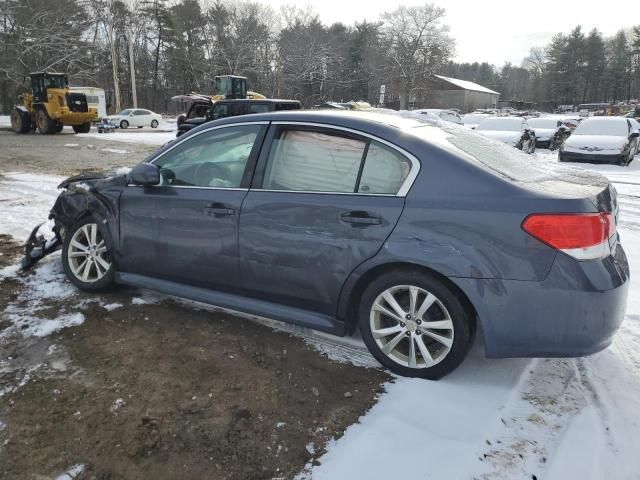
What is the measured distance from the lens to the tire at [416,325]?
2857mm

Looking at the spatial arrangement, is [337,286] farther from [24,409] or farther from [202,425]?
[24,409]

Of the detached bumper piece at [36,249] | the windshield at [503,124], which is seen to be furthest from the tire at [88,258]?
the windshield at [503,124]

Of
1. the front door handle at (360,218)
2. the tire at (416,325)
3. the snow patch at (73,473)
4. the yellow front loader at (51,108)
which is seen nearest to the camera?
the snow patch at (73,473)

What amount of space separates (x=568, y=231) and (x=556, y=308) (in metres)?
0.41

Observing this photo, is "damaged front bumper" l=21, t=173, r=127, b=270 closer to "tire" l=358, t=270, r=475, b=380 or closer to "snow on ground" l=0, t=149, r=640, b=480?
"snow on ground" l=0, t=149, r=640, b=480

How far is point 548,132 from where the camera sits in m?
21.0

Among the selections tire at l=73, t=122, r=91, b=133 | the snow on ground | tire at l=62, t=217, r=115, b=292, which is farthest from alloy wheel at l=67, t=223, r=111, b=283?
tire at l=73, t=122, r=91, b=133

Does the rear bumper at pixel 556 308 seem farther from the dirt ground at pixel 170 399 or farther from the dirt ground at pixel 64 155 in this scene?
the dirt ground at pixel 64 155

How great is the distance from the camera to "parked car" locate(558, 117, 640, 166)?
589 inches

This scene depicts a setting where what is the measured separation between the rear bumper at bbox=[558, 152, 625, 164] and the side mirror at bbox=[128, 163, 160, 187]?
48.1 ft

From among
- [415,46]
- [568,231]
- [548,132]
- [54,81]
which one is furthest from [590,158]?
[415,46]

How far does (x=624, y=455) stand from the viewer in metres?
2.44

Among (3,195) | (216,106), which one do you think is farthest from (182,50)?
(3,195)

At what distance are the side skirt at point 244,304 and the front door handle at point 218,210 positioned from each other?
0.58 meters
